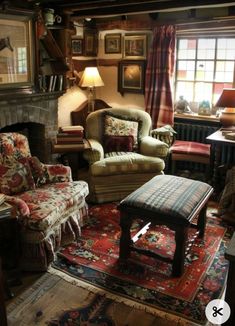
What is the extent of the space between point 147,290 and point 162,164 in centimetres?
172

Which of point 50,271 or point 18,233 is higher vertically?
point 18,233

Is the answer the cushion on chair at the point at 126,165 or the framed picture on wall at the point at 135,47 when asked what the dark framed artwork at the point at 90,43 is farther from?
the cushion on chair at the point at 126,165

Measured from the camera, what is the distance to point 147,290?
2.43 meters

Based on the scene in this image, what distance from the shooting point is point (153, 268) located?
2.69m

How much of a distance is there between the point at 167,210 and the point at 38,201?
3.37ft

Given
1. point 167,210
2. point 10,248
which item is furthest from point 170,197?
point 10,248

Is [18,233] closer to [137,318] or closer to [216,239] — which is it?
[137,318]

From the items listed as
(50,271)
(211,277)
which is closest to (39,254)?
(50,271)

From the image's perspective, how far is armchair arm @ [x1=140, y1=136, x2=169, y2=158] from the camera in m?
3.99

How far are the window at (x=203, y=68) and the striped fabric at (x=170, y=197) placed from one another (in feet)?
6.85

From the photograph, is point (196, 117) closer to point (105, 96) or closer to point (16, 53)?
point (105, 96)

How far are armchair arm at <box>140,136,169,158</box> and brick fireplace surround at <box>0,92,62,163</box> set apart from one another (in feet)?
3.53

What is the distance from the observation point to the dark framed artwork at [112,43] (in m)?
4.91

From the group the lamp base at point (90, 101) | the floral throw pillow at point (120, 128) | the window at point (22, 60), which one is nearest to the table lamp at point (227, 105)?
the floral throw pillow at point (120, 128)
